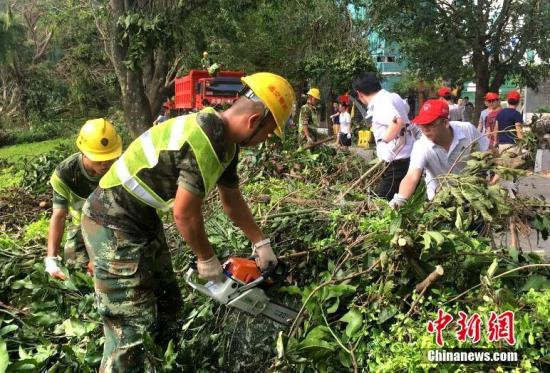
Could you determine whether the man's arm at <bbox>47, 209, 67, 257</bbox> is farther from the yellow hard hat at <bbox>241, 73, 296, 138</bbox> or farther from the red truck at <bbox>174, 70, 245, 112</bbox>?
the red truck at <bbox>174, 70, 245, 112</bbox>

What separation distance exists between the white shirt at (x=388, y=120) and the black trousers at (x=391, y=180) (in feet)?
0.26

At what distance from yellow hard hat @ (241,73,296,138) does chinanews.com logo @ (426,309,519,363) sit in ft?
3.57

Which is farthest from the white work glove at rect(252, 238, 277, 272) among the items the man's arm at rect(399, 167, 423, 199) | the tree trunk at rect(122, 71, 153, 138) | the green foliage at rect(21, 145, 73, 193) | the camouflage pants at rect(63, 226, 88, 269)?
the tree trunk at rect(122, 71, 153, 138)

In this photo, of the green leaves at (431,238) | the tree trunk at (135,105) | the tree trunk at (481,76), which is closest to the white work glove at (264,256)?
the green leaves at (431,238)

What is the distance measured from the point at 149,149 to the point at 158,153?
2.8 inches

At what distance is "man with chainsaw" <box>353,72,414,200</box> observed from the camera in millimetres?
4739


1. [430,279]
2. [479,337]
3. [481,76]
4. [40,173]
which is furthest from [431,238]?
[481,76]

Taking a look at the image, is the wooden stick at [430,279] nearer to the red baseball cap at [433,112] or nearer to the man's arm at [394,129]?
the red baseball cap at [433,112]

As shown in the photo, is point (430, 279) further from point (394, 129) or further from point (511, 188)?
point (394, 129)

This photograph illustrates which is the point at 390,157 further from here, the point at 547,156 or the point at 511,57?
the point at 511,57

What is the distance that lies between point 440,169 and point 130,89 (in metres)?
8.45

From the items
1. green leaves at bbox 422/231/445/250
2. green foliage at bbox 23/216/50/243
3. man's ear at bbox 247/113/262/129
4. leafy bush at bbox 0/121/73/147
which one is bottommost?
leafy bush at bbox 0/121/73/147

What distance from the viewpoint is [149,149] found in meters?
2.47

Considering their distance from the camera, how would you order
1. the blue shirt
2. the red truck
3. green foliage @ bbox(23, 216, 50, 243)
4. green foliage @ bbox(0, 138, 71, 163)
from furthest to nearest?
the red truck → green foliage @ bbox(0, 138, 71, 163) → the blue shirt → green foliage @ bbox(23, 216, 50, 243)
